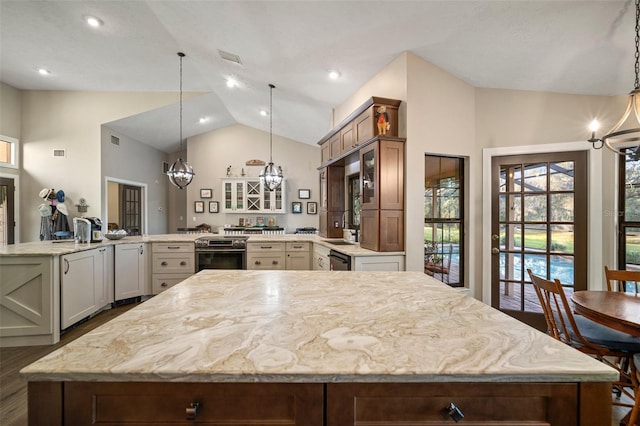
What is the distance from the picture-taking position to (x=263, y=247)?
4254mm

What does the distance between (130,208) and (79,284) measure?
4.30 m

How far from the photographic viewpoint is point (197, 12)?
3.04 meters

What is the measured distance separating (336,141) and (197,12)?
7.13 ft

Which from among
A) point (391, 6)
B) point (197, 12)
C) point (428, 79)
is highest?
point (197, 12)

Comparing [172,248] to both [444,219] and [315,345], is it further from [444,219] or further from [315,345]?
[315,345]

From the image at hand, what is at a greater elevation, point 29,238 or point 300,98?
point 300,98

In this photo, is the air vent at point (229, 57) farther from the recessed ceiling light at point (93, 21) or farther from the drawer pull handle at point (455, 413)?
the drawer pull handle at point (455, 413)

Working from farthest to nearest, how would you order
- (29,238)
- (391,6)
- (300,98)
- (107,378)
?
(29,238) < (300,98) < (391,6) < (107,378)

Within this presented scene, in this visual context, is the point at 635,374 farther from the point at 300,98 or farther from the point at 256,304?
the point at 300,98

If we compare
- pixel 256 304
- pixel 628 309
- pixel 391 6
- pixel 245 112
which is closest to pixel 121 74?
pixel 245 112

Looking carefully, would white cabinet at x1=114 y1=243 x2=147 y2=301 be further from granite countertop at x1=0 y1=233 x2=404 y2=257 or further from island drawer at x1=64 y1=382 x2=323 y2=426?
island drawer at x1=64 y1=382 x2=323 y2=426

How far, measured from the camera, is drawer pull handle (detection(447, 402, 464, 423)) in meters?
0.72

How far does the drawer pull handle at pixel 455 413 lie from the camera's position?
721 mm

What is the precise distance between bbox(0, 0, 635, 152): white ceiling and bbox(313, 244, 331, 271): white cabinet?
225 cm
